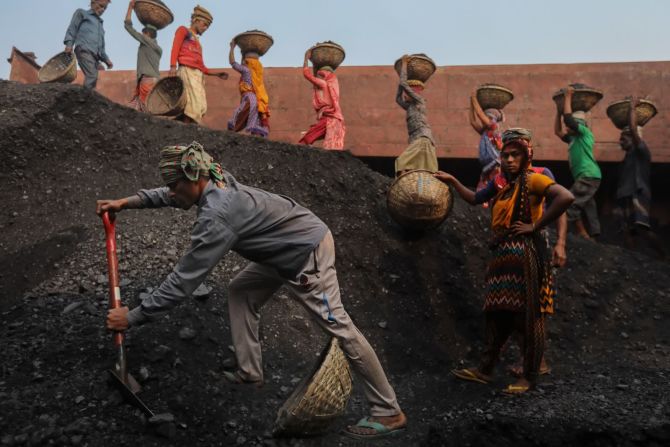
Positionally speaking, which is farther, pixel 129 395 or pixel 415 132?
pixel 415 132

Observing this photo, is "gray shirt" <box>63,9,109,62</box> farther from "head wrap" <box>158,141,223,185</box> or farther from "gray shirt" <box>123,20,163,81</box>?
"head wrap" <box>158,141,223,185</box>

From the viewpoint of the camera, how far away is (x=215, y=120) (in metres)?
9.95

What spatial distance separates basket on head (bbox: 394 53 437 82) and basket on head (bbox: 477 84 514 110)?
1.88 feet

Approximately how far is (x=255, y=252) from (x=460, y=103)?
22.9 ft

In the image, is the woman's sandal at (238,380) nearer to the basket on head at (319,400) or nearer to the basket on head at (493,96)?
the basket on head at (319,400)

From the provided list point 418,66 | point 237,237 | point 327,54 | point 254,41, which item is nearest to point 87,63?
point 254,41

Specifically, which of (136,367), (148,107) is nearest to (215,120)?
(148,107)

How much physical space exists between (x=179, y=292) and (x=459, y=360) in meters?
2.65

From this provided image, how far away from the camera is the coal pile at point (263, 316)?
3.07 metres

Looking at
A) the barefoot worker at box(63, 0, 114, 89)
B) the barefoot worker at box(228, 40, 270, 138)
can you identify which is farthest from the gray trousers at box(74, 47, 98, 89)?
the barefoot worker at box(228, 40, 270, 138)

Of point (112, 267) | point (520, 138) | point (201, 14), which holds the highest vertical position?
point (201, 14)

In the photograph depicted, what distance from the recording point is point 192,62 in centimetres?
743

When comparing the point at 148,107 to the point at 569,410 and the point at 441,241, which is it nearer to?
the point at 441,241

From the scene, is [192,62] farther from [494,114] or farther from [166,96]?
[494,114]
